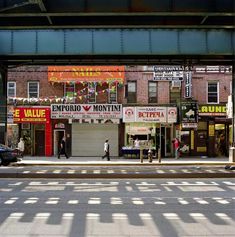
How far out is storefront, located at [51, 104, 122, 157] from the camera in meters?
39.6

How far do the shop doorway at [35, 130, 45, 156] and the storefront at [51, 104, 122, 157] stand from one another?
177cm

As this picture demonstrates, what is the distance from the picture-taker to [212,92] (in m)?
40.2

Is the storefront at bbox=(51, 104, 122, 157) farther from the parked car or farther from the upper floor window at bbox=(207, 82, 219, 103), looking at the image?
the parked car

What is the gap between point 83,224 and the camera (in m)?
9.84

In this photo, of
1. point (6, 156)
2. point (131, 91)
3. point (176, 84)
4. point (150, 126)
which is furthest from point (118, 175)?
point (131, 91)

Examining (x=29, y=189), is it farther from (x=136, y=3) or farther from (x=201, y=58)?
(x=201, y=58)

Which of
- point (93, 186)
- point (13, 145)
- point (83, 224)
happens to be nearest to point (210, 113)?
point (13, 145)

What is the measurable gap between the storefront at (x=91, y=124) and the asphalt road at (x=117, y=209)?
828 inches

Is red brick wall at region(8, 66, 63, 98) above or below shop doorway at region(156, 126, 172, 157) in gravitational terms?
above

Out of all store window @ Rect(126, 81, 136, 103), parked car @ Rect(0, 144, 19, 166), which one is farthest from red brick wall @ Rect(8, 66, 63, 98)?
parked car @ Rect(0, 144, 19, 166)

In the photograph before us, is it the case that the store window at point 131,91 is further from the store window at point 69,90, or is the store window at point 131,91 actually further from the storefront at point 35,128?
the storefront at point 35,128

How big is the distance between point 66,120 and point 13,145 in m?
4.54

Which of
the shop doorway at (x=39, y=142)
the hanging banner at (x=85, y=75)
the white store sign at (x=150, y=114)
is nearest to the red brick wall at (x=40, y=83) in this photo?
the hanging banner at (x=85, y=75)

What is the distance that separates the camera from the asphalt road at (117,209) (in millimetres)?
9258
